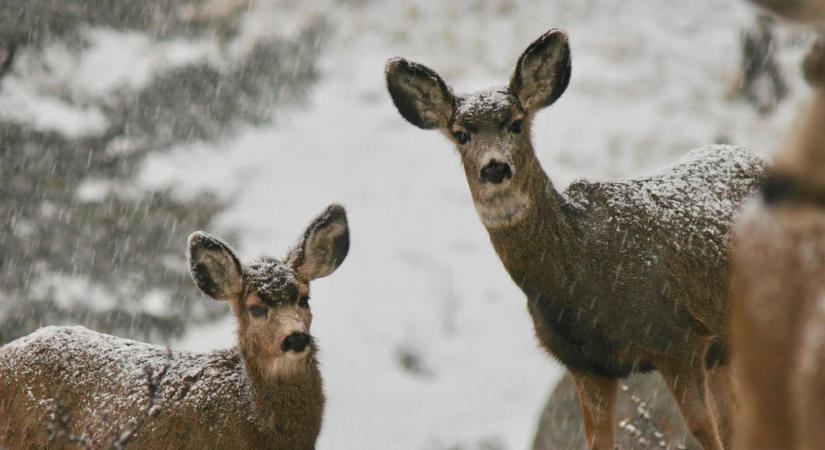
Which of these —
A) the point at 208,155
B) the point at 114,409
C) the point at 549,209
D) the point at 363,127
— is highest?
the point at 363,127

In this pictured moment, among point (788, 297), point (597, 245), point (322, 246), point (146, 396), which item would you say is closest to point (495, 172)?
point (597, 245)

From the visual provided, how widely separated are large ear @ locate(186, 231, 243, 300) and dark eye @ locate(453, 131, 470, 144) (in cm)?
143

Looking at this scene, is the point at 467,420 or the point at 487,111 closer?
the point at 487,111

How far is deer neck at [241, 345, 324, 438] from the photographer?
21.0 ft

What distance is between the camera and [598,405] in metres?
6.70

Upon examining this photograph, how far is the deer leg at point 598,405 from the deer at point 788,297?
4547 mm

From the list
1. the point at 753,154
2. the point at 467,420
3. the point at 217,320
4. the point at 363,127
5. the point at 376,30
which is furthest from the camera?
the point at 376,30

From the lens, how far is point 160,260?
13.5 meters

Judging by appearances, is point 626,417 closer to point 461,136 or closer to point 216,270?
point 461,136

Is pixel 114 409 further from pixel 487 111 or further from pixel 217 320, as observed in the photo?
pixel 217 320

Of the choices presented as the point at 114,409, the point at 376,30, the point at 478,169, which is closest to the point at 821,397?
the point at 478,169

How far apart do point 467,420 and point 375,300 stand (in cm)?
291

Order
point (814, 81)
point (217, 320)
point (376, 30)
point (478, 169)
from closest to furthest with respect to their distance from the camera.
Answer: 1. point (814, 81)
2. point (478, 169)
3. point (217, 320)
4. point (376, 30)

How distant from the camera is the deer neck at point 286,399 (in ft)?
21.0
